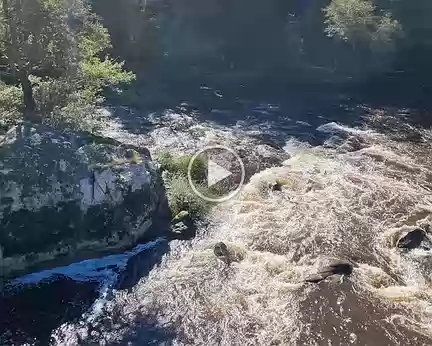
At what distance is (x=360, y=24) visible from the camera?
174 feet

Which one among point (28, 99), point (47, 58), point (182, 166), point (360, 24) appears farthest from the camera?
point (360, 24)

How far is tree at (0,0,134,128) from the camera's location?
26.9 m

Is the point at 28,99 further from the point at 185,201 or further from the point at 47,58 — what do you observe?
the point at 185,201

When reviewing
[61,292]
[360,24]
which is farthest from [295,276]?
[360,24]

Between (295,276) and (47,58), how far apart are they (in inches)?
684

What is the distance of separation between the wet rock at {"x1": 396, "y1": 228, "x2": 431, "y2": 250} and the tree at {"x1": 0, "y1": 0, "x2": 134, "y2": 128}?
16.3 meters

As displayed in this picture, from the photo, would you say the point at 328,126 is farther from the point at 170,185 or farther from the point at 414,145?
the point at 170,185

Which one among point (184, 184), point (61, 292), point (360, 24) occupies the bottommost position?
point (61, 292)

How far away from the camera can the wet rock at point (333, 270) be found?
20.9m

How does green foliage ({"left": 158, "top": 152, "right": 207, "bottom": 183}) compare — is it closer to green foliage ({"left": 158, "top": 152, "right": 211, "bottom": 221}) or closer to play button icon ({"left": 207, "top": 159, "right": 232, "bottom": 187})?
green foliage ({"left": 158, "top": 152, "right": 211, "bottom": 221})

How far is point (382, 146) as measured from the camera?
33969 millimetres

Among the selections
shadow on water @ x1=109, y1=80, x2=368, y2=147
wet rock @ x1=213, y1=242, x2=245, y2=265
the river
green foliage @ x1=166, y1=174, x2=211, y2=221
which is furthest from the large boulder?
shadow on water @ x1=109, y1=80, x2=368, y2=147

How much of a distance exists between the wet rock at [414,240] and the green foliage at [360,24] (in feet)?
115

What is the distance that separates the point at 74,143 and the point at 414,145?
22165 mm
